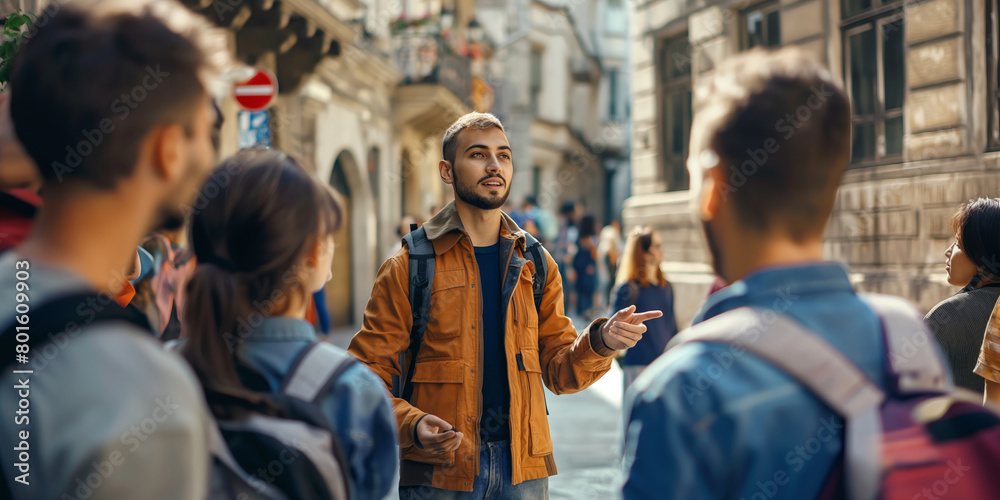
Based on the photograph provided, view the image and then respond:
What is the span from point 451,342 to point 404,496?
528 mm

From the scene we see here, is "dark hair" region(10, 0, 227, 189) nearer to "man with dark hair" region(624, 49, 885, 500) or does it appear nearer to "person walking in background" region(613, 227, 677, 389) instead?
"man with dark hair" region(624, 49, 885, 500)

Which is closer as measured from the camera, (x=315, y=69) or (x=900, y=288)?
(x=900, y=288)

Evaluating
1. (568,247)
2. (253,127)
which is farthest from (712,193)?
(568,247)

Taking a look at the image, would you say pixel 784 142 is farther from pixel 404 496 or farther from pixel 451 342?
pixel 404 496

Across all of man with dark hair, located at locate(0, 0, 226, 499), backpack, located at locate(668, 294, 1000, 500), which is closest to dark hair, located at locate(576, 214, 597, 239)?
backpack, located at locate(668, 294, 1000, 500)

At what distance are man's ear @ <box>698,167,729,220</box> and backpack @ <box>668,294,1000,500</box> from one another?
0.71 ft

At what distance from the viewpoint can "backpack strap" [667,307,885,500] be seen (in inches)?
47.9

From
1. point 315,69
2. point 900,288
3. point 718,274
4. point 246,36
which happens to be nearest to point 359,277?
point 315,69

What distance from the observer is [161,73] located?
1260mm

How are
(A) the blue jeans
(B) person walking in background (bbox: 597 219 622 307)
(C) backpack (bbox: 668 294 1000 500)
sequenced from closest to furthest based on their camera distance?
(C) backpack (bbox: 668 294 1000 500), (A) the blue jeans, (B) person walking in background (bbox: 597 219 622 307)

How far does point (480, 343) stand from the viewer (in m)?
2.89

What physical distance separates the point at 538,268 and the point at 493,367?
1.33 ft

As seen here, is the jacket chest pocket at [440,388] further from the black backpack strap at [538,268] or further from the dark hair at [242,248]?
the dark hair at [242,248]

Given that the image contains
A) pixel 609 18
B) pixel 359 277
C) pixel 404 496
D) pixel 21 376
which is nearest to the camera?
pixel 21 376
